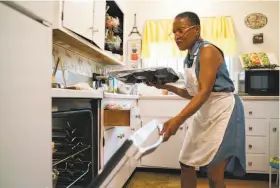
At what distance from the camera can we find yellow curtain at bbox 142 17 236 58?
130 inches

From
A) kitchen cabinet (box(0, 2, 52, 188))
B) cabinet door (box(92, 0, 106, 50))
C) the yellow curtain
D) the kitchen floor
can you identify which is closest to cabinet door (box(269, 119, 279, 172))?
the kitchen floor

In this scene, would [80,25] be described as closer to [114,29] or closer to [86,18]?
[86,18]

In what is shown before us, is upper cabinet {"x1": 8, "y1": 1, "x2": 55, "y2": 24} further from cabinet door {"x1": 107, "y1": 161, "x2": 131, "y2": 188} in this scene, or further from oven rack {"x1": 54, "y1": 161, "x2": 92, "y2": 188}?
oven rack {"x1": 54, "y1": 161, "x2": 92, "y2": 188}

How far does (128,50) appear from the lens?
140 inches

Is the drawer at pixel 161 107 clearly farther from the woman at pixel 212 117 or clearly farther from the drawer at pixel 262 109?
the woman at pixel 212 117

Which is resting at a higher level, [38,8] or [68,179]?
[38,8]

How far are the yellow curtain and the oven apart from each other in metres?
2.15

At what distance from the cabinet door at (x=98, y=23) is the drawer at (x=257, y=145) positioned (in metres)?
1.83

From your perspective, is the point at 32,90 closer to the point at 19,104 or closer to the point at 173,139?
the point at 19,104

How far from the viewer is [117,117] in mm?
1762

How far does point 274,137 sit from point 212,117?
5.44 ft

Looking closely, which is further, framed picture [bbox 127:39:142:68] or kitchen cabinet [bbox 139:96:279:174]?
framed picture [bbox 127:39:142:68]

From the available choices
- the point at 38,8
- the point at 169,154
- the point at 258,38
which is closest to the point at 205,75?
the point at 38,8

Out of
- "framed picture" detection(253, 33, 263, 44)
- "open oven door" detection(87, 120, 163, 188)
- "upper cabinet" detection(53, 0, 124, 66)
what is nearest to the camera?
"open oven door" detection(87, 120, 163, 188)
